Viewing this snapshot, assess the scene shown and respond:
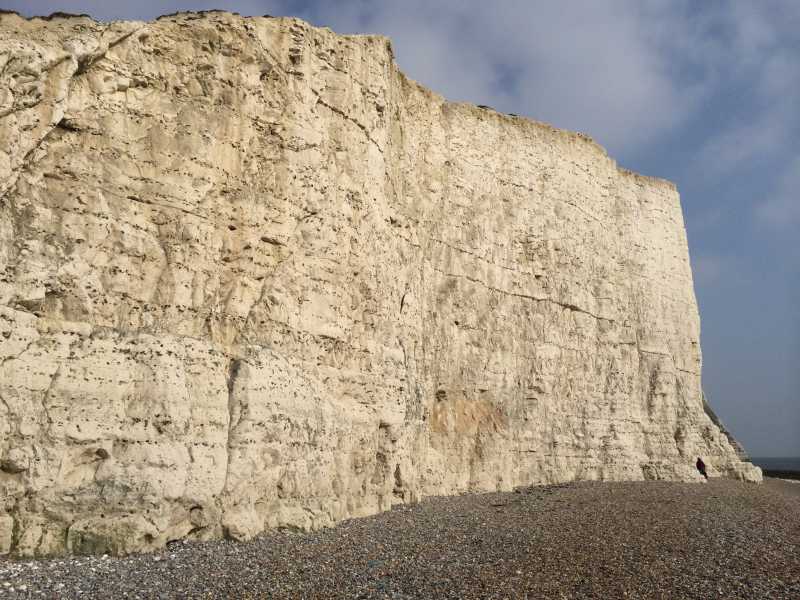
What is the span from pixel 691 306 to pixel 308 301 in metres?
17.7

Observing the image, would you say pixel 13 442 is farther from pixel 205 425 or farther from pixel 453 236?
pixel 453 236

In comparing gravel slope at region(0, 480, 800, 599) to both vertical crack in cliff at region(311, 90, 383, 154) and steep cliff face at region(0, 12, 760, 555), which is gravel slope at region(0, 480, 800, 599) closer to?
steep cliff face at region(0, 12, 760, 555)

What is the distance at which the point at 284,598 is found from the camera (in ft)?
19.6

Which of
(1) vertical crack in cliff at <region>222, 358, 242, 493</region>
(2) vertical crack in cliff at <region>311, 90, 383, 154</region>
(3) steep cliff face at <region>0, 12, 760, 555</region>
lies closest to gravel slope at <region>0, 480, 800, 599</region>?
(3) steep cliff face at <region>0, 12, 760, 555</region>

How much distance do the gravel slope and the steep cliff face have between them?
2.25 ft

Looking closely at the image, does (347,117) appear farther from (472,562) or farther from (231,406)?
(472,562)

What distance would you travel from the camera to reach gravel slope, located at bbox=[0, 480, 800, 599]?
6.25m

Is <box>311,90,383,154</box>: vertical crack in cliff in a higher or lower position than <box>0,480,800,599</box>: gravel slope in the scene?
higher

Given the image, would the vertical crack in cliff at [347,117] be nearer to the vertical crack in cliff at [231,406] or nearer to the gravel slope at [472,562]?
the vertical crack in cliff at [231,406]

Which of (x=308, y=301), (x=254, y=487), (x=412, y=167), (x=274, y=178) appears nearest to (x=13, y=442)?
(x=254, y=487)

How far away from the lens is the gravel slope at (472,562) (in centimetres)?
625

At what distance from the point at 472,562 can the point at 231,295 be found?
185 inches

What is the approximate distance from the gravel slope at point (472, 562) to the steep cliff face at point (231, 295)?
686 mm

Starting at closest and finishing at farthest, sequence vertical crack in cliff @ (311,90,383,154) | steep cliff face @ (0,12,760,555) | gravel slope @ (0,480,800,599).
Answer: gravel slope @ (0,480,800,599) → steep cliff face @ (0,12,760,555) → vertical crack in cliff @ (311,90,383,154)
